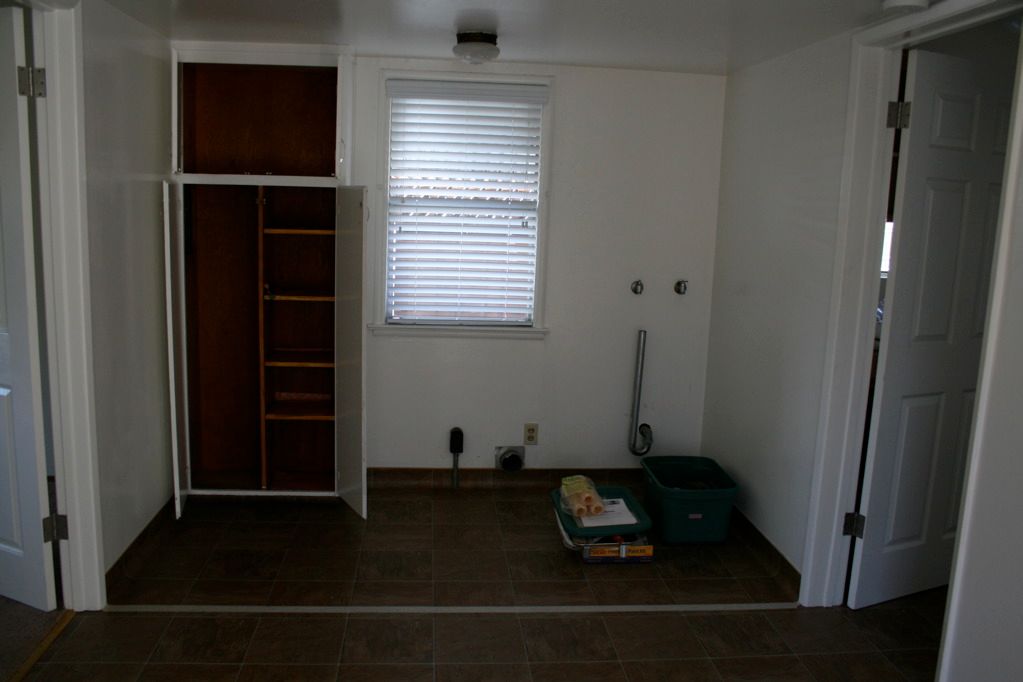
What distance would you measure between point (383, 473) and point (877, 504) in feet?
7.93

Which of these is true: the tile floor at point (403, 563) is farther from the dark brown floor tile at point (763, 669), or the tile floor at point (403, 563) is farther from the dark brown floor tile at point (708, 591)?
the dark brown floor tile at point (763, 669)

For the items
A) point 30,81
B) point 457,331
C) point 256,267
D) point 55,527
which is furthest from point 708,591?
point 30,81

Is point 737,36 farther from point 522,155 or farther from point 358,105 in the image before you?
point 358,105

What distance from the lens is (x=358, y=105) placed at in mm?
3750

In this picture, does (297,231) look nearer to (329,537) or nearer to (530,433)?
(329,537)

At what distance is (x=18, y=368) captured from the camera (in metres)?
2.58

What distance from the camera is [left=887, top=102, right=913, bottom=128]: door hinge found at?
2.69m

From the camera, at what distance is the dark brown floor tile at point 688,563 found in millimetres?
3238

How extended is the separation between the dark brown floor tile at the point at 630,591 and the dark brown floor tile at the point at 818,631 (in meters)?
0.42

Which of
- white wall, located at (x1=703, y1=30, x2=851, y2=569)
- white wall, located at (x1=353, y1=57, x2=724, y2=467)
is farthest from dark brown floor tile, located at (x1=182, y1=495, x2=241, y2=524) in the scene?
white wall, located at (x1=703, y1=30, x2=851, y2=569)

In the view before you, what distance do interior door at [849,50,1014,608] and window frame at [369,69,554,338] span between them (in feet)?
5.67

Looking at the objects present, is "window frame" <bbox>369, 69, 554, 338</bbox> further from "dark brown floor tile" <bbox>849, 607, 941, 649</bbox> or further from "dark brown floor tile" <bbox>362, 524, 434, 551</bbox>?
"dark brown floor tile" <bbox>849, 607, 941, 649</bbox>

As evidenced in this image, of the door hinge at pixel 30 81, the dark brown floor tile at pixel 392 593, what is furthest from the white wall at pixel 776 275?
the door hinge at pixel 30 81

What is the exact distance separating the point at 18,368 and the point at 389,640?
5.23 feet
